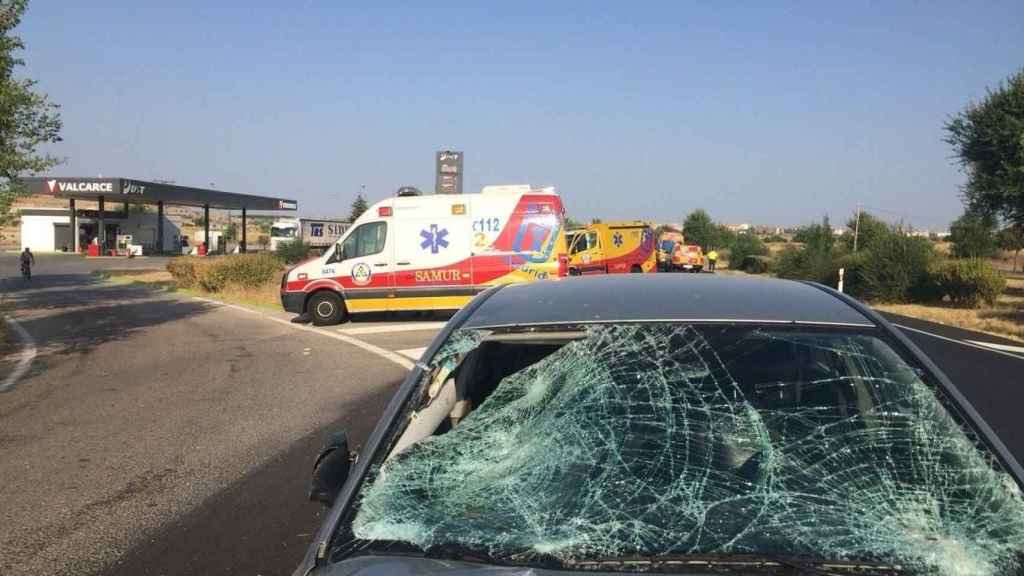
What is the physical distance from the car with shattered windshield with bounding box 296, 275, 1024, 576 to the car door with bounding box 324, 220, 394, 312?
13883 millimetres

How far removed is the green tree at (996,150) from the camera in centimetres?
2430

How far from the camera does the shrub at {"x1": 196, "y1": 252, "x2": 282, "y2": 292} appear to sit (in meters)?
24.4

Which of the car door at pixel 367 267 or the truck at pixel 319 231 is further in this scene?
the truck at pixel 319 231

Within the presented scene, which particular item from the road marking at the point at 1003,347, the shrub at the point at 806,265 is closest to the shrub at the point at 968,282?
the shrub at the point at 806,265

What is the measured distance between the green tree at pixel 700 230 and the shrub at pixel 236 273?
5746 cm

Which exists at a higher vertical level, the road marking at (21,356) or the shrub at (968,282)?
the shrub at (968,282)

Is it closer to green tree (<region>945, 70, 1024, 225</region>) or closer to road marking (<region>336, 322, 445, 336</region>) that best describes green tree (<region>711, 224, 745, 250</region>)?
green tree (<region>945, 70, 1024, 225</region>)

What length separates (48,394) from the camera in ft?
30.5

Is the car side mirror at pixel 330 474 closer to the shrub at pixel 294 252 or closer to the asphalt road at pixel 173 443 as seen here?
the asphalt road at pixel 173 443

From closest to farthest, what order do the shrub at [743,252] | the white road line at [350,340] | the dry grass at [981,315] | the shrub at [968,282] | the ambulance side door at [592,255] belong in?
the white road line at [350,340], the dry grass at [981,315], the shrub at [968,282], the ambulance side door at [592,255], the shrub at [743,252]

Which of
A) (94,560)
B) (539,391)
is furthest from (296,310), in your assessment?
(539,391)

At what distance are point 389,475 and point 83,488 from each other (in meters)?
4.36

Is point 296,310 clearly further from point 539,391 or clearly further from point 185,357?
point 539,391

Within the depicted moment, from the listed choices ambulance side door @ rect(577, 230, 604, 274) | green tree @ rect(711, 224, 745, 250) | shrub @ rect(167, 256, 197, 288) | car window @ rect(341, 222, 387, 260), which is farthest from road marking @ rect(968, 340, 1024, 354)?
green tree @ rect(711, 224, 745, 250)
